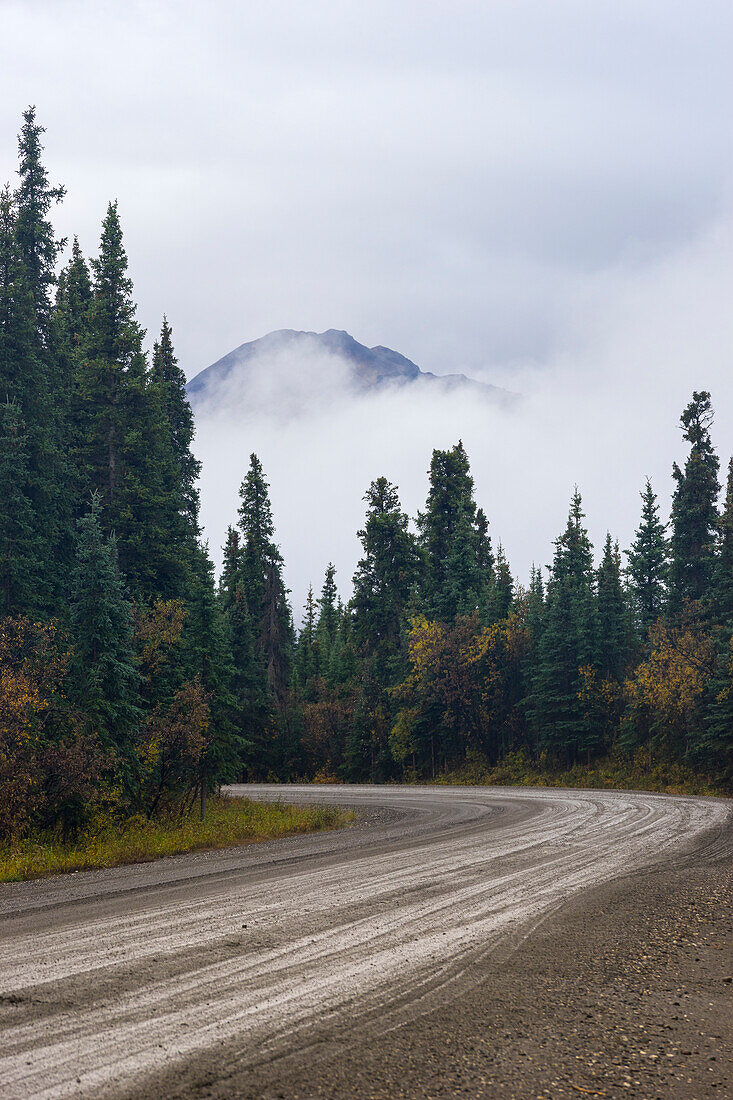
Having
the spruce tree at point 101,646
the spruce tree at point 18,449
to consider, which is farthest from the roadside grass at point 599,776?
the spruce tree at point 18,449

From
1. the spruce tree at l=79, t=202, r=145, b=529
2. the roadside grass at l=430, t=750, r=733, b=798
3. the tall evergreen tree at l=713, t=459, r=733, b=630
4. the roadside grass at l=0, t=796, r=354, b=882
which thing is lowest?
the roadside grass at l=430, t=750, r=733, b=798

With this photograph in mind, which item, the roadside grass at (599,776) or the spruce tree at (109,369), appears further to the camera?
the spruce tree at (109,369)

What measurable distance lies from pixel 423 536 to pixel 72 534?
128 feet

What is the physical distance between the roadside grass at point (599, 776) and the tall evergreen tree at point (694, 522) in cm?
1350

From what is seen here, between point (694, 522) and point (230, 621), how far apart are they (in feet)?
111

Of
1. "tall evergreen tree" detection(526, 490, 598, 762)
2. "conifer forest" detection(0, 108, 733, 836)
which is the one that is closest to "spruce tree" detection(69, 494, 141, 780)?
"conifer forest" detection(0, 108, 733, 836)

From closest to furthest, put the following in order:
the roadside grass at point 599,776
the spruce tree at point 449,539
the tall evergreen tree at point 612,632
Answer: the roadside grass at point 599,776
the tall evergreen tree at point 612,632
the spruce tree at point 449,539

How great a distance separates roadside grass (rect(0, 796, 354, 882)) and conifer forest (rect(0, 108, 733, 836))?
910mm

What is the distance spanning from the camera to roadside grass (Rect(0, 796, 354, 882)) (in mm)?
14914

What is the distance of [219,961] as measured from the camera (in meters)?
7.72

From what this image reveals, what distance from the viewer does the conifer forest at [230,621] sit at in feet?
75.6

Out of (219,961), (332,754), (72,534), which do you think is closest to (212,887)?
(219,961)

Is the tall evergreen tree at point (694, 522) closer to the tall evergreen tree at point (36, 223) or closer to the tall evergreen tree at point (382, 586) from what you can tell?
the tall evergreen tree at point (382, 586)

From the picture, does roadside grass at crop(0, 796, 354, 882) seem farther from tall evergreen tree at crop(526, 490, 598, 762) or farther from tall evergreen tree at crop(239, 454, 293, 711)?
tall evergreen tree at crop(239, 454, 293, 711)
